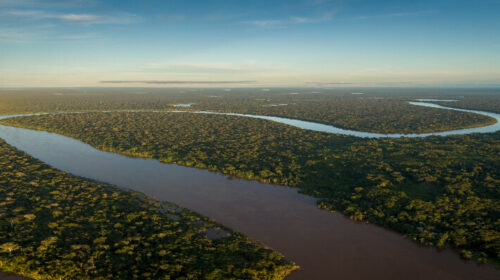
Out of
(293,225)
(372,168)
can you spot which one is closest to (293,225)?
(293,225)

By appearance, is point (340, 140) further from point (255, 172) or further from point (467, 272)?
point (467, 272)

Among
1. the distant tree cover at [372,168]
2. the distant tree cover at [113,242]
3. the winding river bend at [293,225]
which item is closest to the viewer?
the distant tree cover at [113,242]

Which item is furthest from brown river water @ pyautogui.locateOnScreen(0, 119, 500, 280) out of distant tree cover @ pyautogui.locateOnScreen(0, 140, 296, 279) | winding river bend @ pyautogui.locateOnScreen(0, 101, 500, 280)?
distant tree cover @ pyautogui.locateOnScreen(0, 140, 296, 279)

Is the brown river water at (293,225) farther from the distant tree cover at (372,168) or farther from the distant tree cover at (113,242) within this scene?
the distant tree cover at (113,242)

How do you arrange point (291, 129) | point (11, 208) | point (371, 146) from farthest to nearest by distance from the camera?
point (291, 129)
point (371, 146)
point (11, 208)

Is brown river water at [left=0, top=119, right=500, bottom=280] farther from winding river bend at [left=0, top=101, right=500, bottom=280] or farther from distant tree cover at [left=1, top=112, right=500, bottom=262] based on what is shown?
distant tree cover at [left=1, top=112, right=500, bottom=262]

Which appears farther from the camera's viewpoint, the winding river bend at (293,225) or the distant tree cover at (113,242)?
the winding river bend at (293,225)

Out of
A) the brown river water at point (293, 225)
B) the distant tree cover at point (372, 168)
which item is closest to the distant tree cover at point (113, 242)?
the brown river water at point (293, 225)

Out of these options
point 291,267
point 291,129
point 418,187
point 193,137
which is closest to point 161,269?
point 291,267
